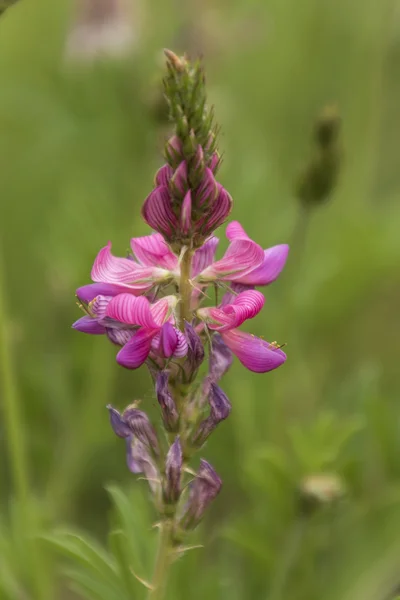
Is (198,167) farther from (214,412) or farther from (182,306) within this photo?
(214,412)

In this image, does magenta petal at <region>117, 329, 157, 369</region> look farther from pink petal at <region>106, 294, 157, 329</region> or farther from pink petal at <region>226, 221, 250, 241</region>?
pink petal at <region>226, 221, 250, 241</region>

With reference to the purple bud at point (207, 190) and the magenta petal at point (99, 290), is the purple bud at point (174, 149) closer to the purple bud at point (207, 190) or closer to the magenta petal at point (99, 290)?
the purple bud at point (207, 190)

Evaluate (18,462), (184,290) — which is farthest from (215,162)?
(18,462)

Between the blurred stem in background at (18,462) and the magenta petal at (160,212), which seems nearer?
the magenta petal at (160,212)

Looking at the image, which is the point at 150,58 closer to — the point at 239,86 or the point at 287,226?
the point at 239,86

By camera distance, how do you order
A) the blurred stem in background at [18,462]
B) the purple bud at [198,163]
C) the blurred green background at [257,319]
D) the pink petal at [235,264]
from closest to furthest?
1. the purple bud at [198,163]
2. the pink petal at [235,264]
3. the blurred stem in background at [18,462]
4. the blurred green background at [257,319]

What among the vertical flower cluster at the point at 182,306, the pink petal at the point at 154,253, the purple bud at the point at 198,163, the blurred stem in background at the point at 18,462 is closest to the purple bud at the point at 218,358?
the vertical flower cluster at the point at 182,306

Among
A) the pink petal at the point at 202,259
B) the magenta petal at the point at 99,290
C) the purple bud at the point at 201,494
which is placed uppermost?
the pink petal at the point at 202,259

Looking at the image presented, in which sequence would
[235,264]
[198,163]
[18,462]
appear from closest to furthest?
[198,163], [235,264], [18,462]
